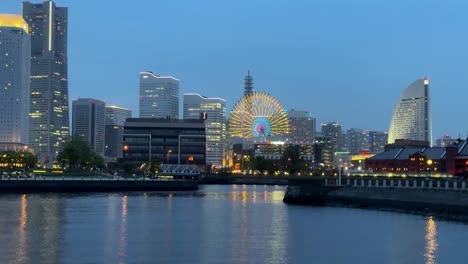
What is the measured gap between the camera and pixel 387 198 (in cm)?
8875

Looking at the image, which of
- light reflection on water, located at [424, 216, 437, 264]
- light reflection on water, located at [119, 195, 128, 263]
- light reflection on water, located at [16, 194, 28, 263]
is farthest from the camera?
light reflection on water, located at [424, 216, 437, 264]

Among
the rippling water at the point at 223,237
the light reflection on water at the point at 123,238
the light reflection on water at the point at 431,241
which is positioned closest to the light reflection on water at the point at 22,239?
the rippling water at the point at 223,237

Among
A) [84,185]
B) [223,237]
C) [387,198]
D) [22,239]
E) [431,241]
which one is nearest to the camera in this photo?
[22,239]

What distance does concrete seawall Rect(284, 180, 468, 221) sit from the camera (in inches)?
3000

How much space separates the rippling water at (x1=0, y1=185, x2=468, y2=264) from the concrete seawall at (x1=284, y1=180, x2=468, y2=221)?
15.0 ft

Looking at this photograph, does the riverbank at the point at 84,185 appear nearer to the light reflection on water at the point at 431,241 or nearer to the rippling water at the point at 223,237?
the rippling water at the point at 223,237

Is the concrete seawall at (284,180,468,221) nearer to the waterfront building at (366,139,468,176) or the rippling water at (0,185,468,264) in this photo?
the rippling water at (0,185,468,264)

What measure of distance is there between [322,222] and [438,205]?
57.5 feet


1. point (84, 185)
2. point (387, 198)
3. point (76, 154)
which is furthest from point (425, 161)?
point (76, 154)

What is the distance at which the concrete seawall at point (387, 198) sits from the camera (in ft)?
250

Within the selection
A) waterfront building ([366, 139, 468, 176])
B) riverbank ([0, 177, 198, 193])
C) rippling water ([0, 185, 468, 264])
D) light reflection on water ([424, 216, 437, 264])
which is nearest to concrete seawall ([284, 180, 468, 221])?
rippling water ([0, 185, 468, 264])

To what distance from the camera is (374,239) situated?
55.9 metres

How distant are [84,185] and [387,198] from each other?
76.6m

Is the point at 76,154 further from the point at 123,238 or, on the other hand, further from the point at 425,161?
the point at 123,238
